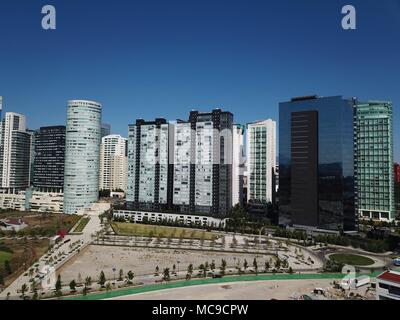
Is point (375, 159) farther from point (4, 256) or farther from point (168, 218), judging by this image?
point (4, 256)

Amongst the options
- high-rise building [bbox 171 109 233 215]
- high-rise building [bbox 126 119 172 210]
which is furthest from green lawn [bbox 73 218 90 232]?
high-rise building [bbox 171 109 233 215]

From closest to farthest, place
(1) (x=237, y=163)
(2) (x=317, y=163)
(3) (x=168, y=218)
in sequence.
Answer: (2) (x=317, y=163), (3) (x=168, y=218), (1) (x=237, y=163)

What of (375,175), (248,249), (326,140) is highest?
(326,140)

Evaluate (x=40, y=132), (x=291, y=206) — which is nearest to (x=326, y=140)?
(x=291, y=206)

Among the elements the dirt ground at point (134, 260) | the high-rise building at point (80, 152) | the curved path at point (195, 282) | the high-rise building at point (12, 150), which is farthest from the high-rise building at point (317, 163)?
the high-rise building at point (12, 150)

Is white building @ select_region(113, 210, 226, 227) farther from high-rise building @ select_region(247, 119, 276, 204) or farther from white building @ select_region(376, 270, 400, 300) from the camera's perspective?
white building @ select_region(376, 270, 400, 300)

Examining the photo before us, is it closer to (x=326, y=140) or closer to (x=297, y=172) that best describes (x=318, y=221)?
(x=297, y=172)

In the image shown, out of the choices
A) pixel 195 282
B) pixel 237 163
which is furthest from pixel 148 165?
pixel 195 282
